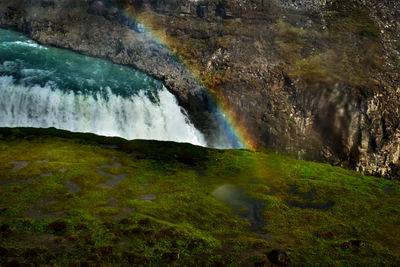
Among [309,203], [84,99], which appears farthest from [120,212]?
[84,99]

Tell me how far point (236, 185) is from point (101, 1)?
2409 inches

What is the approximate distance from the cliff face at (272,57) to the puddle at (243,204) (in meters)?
27.5

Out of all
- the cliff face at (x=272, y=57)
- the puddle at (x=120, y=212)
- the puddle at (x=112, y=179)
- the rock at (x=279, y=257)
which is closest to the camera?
the rock at (x=279, y=257)

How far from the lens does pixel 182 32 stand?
8075cm

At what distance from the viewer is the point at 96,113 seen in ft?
187

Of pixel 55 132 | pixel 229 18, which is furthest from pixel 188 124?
pixel 229 18

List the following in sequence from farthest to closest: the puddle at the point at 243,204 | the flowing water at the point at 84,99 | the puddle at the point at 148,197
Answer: the flowing water at the point at 84,99, the puddle at the point at 148,197, the puddle at the point at 243,204

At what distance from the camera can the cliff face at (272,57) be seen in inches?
2677

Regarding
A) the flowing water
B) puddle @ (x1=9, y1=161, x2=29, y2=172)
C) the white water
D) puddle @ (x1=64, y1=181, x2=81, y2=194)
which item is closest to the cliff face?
the white water

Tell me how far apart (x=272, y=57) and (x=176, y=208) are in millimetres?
50492

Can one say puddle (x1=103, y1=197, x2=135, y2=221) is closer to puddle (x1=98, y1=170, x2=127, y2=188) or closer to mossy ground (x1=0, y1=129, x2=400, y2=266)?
mossy ground (x1=0, y1=129, x2=400, y2=266)

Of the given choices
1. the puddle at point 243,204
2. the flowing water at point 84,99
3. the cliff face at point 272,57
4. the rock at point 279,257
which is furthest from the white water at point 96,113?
the rock at point 279,257

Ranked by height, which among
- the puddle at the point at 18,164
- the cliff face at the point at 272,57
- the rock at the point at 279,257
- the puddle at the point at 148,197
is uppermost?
the cliff face at the point at 272,57

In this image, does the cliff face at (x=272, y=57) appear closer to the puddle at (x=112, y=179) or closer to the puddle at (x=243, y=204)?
the puddle at (x=243, y=204)
